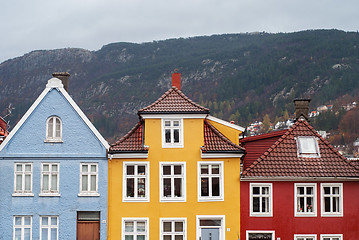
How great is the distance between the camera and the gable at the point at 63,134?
29.4 m

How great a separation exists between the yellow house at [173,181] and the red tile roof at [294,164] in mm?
1405

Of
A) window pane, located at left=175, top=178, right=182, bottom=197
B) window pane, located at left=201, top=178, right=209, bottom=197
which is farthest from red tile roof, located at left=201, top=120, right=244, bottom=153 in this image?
window pane, located at left=175, top=178, right=182, bottom=197

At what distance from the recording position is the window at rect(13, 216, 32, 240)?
29.1 m

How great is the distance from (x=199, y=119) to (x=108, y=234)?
8.15m

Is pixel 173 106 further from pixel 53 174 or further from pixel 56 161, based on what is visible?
pixel 53 174

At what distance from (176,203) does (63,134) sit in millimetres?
7366

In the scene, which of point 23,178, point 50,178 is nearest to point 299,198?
point 50,178

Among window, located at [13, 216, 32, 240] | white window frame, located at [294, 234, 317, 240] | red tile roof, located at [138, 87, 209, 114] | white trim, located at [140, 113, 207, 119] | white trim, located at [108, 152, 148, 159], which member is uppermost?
red tile roof, located at [138, 87, 209, 114]

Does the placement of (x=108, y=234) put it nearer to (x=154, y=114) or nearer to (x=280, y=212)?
(x=154, y=114)

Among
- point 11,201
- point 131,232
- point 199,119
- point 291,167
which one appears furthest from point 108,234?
point 291,167

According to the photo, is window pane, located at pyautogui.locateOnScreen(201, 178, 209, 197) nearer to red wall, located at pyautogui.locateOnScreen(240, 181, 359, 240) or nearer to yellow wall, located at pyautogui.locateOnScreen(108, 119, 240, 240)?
yellow wall, located at pyautogui.locateOnScreen(108, 119, 240, 240)

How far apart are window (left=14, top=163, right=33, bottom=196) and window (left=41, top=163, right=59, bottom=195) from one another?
72cm

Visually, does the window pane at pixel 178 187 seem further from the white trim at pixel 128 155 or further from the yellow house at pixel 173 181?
the white trim at pixel 128 155

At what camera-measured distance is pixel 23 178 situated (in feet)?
96.6
